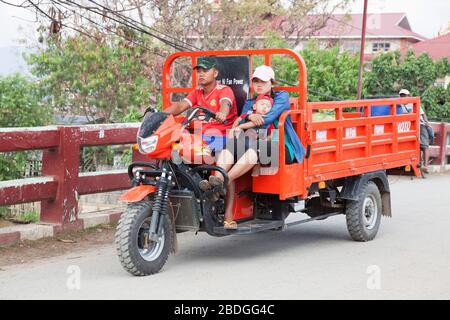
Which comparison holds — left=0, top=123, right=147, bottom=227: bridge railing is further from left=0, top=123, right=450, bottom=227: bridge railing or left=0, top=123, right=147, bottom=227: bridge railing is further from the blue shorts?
the blue shorts

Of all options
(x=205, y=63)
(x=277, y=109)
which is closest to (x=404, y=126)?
(x=277, y=109)

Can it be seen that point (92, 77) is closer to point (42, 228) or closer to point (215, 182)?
point (42, 228)

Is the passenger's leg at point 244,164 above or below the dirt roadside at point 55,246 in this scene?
above

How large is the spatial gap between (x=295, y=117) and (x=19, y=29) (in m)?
25.0

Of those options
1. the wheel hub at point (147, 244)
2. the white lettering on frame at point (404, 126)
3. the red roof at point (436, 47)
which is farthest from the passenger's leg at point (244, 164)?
the red roof at point (436, 47)

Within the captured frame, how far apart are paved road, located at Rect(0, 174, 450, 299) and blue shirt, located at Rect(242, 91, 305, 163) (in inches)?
42.6

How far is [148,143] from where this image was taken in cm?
731

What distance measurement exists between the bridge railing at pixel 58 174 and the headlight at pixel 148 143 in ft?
6.26

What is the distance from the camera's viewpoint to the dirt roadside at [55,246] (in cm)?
820

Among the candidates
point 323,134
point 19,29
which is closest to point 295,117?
point 323,134

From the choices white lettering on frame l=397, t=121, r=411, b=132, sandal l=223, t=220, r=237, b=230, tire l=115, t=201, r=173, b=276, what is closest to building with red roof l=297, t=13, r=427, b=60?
white lettering on frame l=397, t=121, r=411, b=132

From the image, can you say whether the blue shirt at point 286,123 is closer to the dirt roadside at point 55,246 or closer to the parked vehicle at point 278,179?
the parked vehicle at point 278,179

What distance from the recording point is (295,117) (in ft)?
27.1
